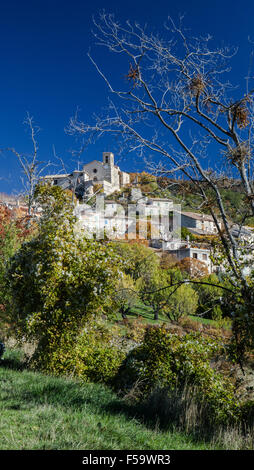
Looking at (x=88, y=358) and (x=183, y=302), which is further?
(x=183, y=302)

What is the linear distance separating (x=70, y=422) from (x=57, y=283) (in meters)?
3.10

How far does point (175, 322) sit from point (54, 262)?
23.2m

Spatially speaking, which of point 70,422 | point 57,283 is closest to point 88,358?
point 57,283

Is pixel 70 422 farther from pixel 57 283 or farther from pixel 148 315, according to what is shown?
pixel 148 315

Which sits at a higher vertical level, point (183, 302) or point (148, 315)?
point (183, 302)

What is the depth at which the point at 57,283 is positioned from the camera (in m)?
6.15

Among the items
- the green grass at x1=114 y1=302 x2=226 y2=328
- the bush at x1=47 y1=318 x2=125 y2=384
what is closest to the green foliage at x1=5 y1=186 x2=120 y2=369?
the bush at x1=47 y1=318 x2=125 y2=384

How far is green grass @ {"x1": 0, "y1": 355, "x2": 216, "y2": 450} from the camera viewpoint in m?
2.85

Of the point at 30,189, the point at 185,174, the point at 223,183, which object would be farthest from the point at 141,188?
the point at 30,189

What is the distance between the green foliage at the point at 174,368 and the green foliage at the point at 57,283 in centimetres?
114

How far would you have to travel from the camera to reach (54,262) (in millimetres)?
6047

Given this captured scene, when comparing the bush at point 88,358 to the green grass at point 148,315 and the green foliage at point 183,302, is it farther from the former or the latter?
the green grass at point 148,315

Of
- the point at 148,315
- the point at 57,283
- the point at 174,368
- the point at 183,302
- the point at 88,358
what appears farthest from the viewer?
the point at 148,315
